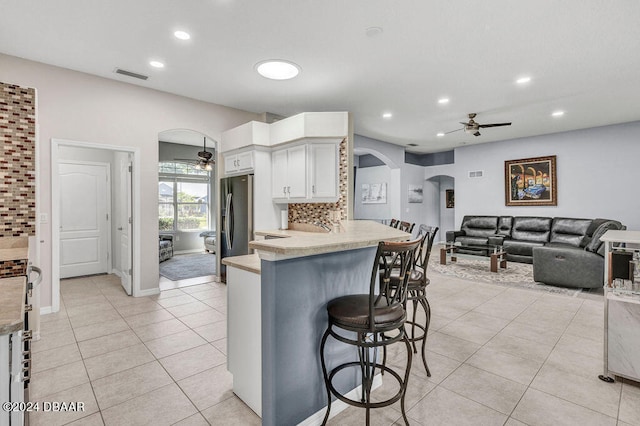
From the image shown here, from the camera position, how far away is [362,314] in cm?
156

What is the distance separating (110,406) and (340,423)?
143 cm

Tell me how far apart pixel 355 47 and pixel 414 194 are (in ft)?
21.9

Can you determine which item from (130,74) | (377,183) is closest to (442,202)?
(377,183)

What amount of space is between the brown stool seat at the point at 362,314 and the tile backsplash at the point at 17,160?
9.00ft

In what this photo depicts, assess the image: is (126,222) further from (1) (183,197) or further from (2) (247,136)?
(1) (183,197)

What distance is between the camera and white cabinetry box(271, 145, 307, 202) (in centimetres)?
453

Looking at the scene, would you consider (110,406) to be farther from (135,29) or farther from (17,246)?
(135,29)

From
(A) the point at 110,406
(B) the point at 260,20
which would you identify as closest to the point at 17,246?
(A) the point at 110,406

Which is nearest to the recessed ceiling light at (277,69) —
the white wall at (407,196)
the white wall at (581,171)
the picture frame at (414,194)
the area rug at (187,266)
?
the area rug at (187,266)

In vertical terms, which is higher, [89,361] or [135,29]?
[135,29]

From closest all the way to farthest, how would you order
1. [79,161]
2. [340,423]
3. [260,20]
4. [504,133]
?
[340,423]
[260,20]
[79,161]
[504,133]

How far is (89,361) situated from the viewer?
247 cm

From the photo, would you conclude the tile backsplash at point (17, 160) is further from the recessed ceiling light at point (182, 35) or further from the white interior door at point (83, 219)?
the white interior door at point (83, 219)

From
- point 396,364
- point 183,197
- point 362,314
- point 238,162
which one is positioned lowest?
point 396,364
